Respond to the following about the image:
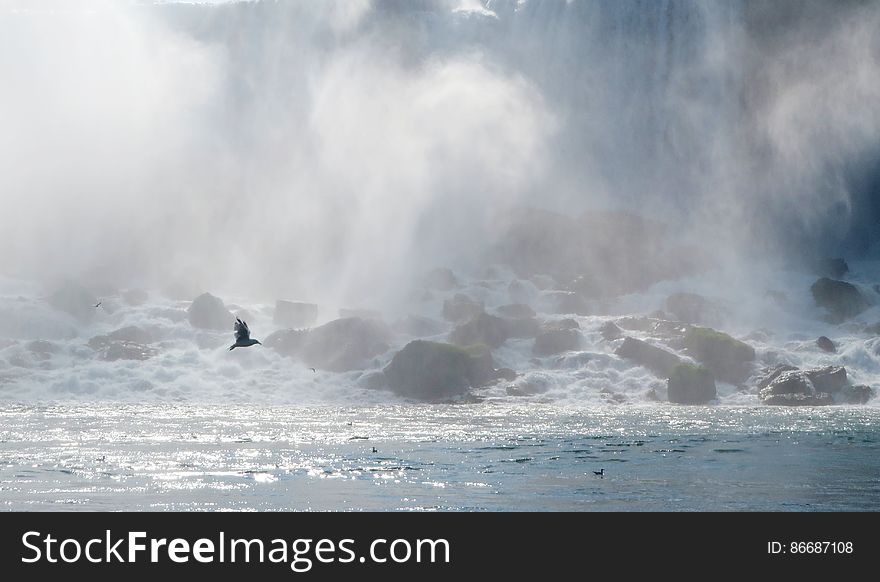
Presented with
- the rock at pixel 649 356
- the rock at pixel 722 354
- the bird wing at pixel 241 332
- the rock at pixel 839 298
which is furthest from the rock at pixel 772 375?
the bird wing at pixel 241 332

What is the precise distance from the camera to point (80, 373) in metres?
65.6

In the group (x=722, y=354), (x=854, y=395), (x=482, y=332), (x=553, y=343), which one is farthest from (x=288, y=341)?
(x=854, y=395)

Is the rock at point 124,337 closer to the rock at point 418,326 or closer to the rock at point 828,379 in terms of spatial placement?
the rock at point 418,326

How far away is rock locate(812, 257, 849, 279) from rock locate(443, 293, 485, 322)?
30.5 meters

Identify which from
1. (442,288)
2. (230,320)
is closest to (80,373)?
(230,320)

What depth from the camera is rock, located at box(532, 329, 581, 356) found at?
70.7m

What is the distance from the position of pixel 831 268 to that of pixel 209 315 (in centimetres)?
4905

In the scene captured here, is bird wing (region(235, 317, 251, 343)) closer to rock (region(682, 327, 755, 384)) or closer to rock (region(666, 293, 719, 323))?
rock (region(682, 327, 755, 384))

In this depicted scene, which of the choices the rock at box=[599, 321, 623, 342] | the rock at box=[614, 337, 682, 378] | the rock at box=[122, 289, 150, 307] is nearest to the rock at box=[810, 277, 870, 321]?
the rock at box=[599, 321, 623, 342]

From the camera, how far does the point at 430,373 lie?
64812 millimetres

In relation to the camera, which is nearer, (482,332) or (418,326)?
(482,332)

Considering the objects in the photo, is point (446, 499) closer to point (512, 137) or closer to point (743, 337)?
point (743, 337)

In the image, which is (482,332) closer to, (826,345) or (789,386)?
(789,386)

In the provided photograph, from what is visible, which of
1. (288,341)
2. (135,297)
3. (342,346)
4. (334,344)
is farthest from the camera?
(135,297)
